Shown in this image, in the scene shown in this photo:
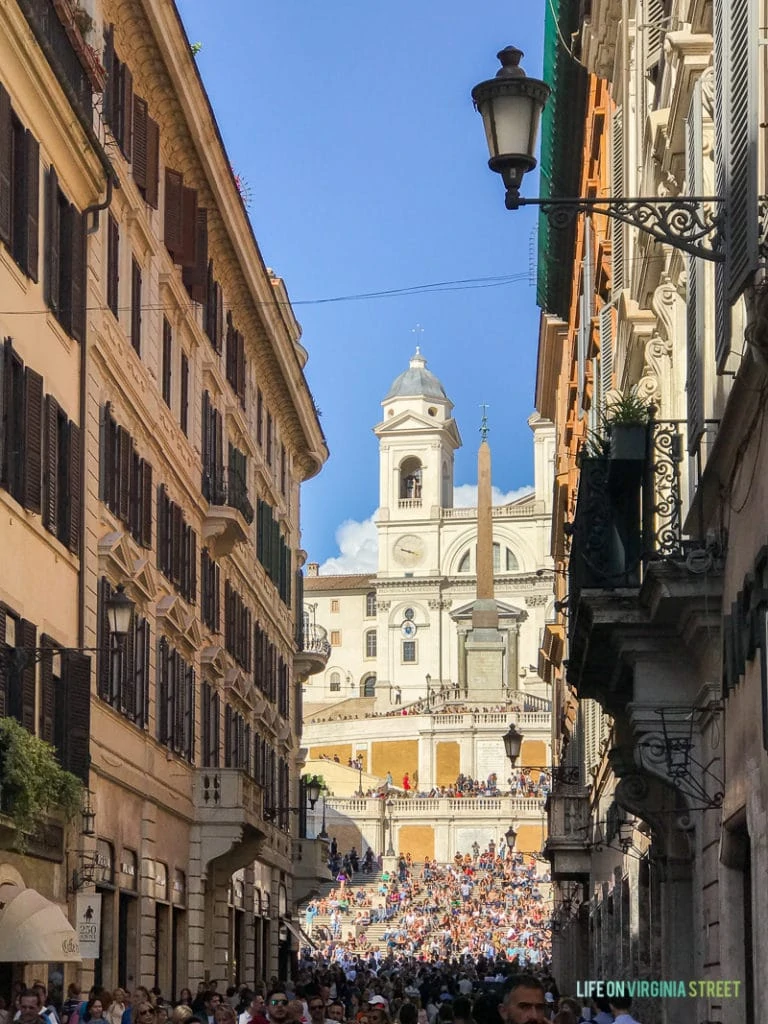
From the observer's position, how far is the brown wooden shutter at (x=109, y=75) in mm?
27609

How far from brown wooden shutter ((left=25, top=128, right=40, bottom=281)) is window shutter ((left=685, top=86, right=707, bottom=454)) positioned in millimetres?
7912

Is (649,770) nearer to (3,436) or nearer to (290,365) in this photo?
(3,436)

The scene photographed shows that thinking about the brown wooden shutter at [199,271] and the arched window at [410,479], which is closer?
the brown wooden shutter at [199,271]

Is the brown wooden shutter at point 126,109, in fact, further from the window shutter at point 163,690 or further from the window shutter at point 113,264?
the window shutter at point 163,690

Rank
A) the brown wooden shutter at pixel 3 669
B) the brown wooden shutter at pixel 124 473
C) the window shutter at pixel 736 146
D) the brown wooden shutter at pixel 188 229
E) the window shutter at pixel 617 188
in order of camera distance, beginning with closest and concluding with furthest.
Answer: the window shutter at pixel 736 146, the brown wooden shutter at pixel 3 669, the window shutter at pixel 617 188, the brown wooden shutter at pixel 124 473, the brown wooden shutter at pixel 188 229

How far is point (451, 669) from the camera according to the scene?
5851 inches

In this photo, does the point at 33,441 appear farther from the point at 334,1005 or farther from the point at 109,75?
the point at 109,75

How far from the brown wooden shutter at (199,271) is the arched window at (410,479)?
401 feet

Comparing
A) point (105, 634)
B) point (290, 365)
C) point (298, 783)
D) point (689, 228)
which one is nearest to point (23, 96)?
point (105, 634)

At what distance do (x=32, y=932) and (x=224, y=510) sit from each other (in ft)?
55.2

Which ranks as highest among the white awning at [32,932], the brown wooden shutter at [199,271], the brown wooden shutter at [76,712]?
the brown wooden shutter at [199,271]

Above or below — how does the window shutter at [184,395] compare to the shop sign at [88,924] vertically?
above

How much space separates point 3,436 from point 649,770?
298 inches

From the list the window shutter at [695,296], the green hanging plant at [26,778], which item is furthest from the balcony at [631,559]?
the green hanging plant at [26,778]
